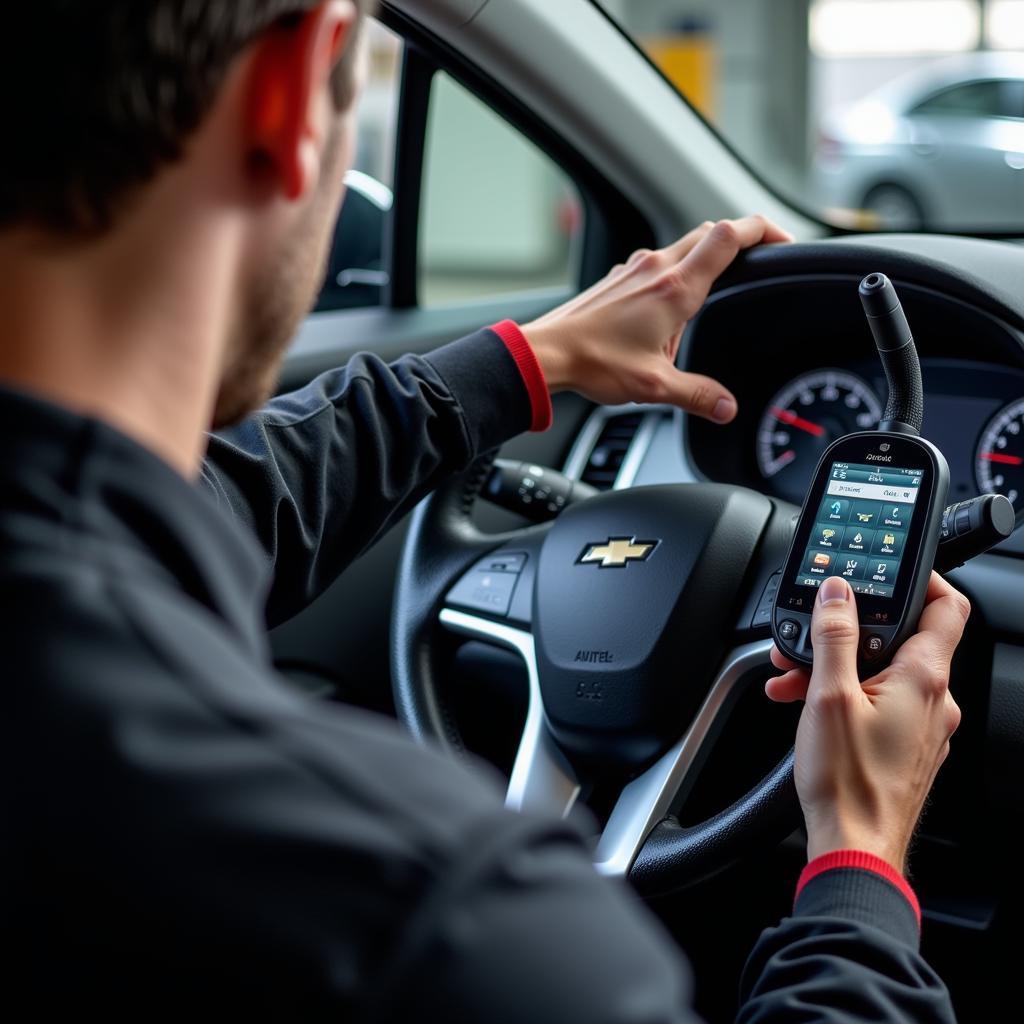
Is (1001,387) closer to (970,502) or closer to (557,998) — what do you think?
(970,502)

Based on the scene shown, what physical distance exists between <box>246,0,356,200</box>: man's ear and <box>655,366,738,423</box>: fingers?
0.80 m

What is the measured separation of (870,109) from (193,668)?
9115 millimetres

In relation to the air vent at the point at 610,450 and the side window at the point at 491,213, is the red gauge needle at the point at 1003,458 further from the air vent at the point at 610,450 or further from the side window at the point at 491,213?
the side window at the point at 491,213

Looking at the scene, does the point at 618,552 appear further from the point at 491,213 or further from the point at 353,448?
the point at 491,213

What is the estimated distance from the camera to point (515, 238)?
10.7 m

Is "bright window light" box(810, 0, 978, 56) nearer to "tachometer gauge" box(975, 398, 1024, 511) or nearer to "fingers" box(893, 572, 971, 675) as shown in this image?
"tachometer gauge" box(975, 398, 1024, 511)

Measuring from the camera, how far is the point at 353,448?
1.25m

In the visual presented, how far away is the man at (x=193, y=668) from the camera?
466 mm

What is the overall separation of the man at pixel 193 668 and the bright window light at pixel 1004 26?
11.5 m

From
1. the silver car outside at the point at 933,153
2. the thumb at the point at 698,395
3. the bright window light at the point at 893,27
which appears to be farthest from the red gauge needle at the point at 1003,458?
the bright window light at the point at 893,27

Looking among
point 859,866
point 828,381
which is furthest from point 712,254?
point 859,866

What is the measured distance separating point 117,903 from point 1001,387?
3.92 ft

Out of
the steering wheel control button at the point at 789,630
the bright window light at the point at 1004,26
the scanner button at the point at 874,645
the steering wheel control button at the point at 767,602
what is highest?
the bright window light at the point at 1004,26

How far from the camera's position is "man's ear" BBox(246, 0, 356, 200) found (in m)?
0.58
